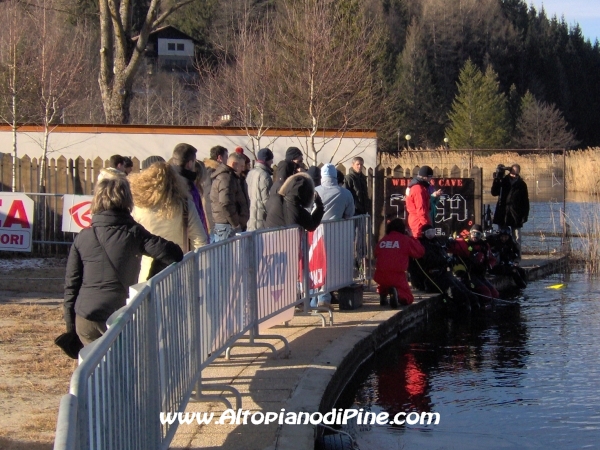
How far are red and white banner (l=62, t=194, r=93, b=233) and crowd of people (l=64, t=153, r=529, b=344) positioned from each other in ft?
9.05

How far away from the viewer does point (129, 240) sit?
5523mm

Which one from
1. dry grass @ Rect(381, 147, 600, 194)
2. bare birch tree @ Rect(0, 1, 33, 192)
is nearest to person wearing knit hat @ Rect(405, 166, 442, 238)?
bare birch tree @ Rect(0, 1, 33, 192)

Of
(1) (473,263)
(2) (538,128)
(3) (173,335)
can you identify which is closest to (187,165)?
(3) (173,335)

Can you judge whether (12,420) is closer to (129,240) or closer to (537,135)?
(129,240)

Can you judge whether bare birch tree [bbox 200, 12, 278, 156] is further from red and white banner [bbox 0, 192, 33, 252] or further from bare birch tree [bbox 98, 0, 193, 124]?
red and white banner [bbox 0, 192, 33, 252]

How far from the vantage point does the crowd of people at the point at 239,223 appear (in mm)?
5555

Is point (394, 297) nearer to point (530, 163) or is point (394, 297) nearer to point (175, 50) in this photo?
point (530, 163)

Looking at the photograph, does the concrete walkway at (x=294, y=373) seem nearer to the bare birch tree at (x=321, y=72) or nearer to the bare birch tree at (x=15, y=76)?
the bare birch tree at (x=321, y=72)

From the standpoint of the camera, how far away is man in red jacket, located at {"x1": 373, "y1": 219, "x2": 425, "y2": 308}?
427 inches

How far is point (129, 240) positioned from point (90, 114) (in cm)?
3454

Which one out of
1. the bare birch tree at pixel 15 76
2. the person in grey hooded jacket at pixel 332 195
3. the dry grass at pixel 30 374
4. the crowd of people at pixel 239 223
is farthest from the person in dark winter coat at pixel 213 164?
the bare birch tree at pixel 15 76

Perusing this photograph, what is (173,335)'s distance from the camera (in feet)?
17.4

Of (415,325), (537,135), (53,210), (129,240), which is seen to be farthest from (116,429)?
(537,135)

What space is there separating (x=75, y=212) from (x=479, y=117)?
5394 cm
